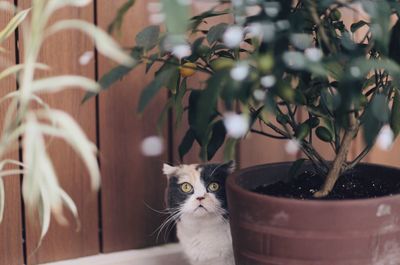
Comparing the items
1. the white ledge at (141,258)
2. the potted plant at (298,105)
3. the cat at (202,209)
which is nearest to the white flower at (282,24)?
the potted plant at (298,105)

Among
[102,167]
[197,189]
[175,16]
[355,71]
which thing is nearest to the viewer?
[175,16]

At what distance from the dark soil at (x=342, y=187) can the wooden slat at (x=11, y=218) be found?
0.55 meters

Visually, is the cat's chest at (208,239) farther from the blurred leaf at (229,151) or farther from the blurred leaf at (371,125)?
the blurred leaf at (371,125)

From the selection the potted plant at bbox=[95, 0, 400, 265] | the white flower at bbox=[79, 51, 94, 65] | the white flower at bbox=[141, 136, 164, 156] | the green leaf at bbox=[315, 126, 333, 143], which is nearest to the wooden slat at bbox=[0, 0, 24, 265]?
the white flower at bbox=[79, 51, 94, 65]

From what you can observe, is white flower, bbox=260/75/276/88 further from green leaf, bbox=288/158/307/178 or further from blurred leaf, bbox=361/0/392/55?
green leaf, bbox=288/158/307/178

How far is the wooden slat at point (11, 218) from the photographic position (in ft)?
4.48

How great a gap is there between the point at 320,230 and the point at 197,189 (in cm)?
38

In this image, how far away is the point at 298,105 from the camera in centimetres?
102

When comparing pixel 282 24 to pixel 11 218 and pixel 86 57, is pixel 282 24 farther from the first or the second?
pixel 11 218

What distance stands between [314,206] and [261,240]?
12 centimetres

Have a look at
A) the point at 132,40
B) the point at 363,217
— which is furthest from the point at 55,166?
the point at 363,217

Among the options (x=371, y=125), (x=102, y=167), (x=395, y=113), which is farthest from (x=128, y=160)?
(x=371, y=125)

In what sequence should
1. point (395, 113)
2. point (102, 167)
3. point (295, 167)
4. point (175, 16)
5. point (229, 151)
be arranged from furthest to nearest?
point (102, 167)
point (295, 167)
point (395, 113)
point (229, 151)
point (175, 16)

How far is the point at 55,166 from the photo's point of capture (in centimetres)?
143
